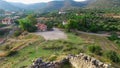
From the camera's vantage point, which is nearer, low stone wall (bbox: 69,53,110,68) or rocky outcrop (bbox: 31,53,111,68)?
low stone wall (bbox: 69,53,110,68)

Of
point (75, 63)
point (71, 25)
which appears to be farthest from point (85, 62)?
point (71, 25)

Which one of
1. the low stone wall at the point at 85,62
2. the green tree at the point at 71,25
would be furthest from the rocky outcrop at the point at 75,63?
the green tree at the point at 71,25

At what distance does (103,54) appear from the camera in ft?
142

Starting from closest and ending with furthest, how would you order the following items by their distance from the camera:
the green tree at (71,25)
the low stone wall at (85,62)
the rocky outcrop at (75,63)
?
the low stone wall at (85,62)
the rocky outcrop at (75,63)
the green tree at (71,25)

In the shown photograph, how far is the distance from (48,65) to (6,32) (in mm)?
72932

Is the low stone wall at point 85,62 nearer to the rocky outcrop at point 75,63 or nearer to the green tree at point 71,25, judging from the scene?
the rocky outcrop at point 75,63

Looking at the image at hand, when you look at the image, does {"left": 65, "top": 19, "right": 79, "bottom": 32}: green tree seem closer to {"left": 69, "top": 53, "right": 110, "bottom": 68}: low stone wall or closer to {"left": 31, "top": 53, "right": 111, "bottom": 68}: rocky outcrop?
{"left": 31, "top": 53, "right": 111, "bottom": 68}: rocky outcrop

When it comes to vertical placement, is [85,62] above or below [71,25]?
above

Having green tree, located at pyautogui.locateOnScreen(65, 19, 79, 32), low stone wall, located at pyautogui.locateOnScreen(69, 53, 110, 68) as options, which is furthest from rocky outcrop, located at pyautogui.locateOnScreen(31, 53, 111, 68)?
green tree, located at pyautogui.locateOnScreen(65, 19, 79, 32)

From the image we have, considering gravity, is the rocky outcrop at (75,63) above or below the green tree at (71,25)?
above

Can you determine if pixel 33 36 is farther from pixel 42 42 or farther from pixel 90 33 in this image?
pixel 90 33

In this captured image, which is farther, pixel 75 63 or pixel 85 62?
pixel 75 63

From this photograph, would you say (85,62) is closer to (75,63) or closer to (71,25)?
(75,63)

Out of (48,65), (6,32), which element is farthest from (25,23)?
(48,65)
